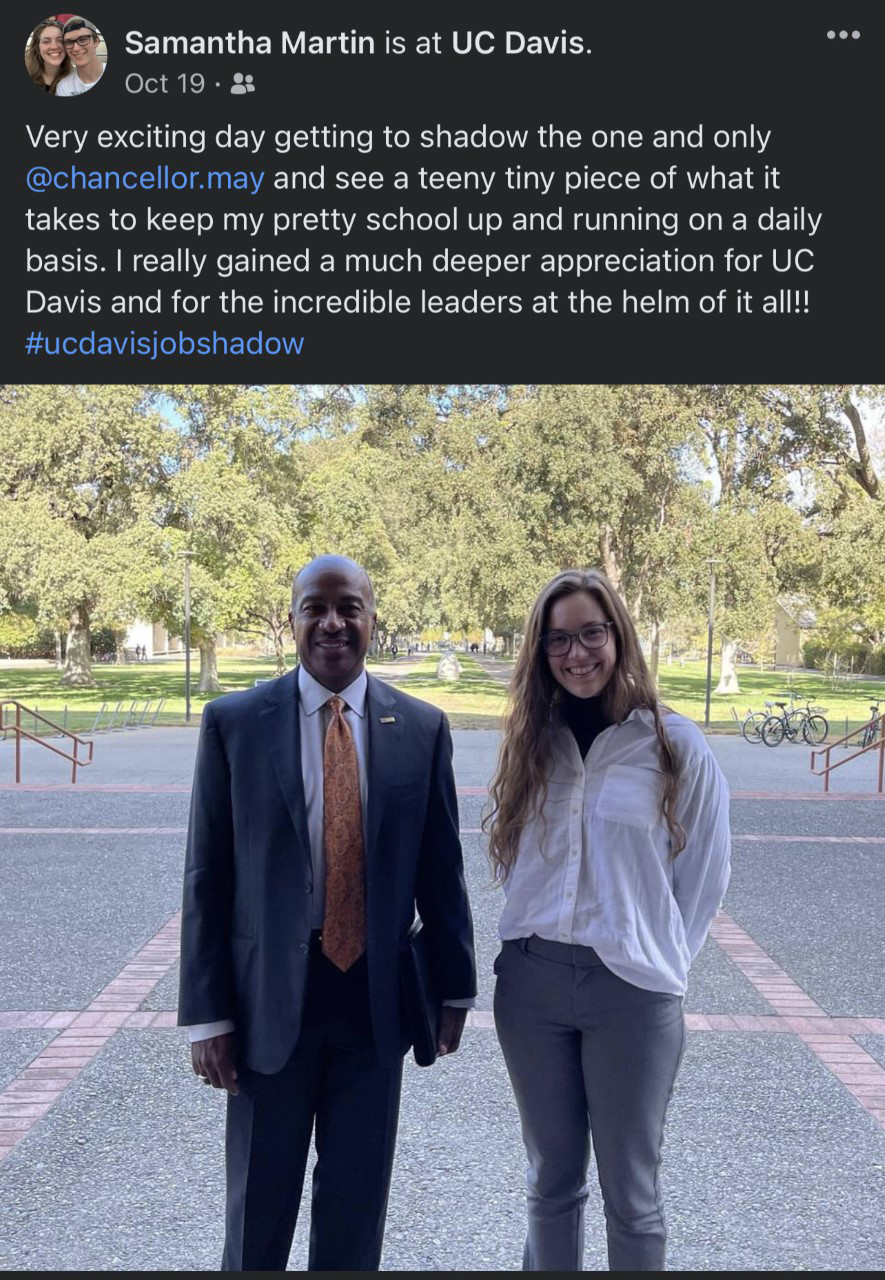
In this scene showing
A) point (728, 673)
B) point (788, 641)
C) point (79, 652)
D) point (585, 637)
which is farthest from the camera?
point (788, 641)

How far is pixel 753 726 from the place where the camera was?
1927 centimetres

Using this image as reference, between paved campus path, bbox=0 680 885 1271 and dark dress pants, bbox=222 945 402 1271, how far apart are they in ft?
1.91

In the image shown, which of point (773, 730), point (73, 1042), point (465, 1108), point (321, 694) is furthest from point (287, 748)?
point (773, 730)

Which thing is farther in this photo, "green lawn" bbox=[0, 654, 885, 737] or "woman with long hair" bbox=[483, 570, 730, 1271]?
"green lawn" bbox=[0, 654, 885, 737]

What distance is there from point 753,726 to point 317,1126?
59.4ft

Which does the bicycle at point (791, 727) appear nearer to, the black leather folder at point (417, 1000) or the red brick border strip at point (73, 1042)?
the red brick border strip at point (73, 1042)

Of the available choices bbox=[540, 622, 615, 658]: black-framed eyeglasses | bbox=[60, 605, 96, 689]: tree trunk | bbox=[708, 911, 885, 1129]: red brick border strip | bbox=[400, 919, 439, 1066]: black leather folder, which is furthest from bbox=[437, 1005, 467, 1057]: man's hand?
bbox=[60, 605, 96, 689]: tree trunk

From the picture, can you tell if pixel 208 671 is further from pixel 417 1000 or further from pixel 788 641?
pixel 788 641

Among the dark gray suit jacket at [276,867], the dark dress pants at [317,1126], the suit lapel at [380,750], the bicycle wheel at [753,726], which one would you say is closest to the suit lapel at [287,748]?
the dark gray suit jacket at [276,867]

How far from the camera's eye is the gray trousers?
6.81 feet

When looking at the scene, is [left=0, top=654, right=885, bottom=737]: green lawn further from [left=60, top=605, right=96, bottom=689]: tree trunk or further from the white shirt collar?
the white shirt collar

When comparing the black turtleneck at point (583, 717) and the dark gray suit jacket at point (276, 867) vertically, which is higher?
the black turtleneck at point (583, 717)

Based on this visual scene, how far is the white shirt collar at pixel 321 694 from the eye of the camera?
2.21 m
